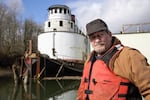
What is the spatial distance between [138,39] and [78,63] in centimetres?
1177

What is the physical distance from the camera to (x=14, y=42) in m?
Answer: 54.4

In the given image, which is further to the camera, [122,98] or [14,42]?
[14,42]

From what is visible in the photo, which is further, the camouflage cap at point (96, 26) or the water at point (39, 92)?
the water at point (39, 92)

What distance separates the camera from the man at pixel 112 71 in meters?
2.80

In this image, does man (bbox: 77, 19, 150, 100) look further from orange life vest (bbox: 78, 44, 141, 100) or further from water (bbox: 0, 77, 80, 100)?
water (bbox: 0, 77, 80, 100)

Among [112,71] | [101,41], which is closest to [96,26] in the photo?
[101,41]

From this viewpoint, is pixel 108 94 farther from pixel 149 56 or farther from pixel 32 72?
pixel 32 72

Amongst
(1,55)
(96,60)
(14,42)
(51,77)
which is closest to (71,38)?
(51,77)

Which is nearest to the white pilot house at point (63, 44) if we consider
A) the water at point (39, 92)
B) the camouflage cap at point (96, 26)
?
the water at point (39, 92)

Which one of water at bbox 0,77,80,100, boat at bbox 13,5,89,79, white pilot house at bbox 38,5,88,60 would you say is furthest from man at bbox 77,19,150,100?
white pilot house at bbox 38,5,88,60

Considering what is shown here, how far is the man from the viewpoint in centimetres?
280

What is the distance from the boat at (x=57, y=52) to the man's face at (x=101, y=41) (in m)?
23.8

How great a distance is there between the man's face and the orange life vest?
0.23ft

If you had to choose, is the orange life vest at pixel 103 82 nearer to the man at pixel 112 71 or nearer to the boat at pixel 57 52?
the man at pixel 112 71
